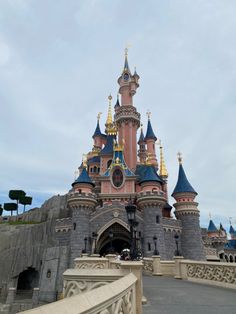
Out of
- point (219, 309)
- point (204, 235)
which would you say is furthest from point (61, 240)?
point (219, 309)

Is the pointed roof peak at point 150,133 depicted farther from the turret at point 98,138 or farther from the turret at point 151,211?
the turret at point 151,211

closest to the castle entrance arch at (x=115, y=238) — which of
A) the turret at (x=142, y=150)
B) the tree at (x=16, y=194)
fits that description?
the turret at (x=142, y=150)

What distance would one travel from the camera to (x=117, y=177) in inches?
1355

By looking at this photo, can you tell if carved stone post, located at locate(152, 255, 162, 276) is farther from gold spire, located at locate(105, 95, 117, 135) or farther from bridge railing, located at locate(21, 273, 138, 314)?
gold spire, located at locate(105, 95, 117, 135)

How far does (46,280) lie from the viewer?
2748 cm

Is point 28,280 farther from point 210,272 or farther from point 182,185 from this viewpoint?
point 210,272

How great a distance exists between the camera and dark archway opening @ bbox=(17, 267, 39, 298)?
105ft

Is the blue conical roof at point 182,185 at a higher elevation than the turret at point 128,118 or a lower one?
lower

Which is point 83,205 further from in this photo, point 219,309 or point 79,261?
point 219,309

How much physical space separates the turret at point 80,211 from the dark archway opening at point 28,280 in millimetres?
8242

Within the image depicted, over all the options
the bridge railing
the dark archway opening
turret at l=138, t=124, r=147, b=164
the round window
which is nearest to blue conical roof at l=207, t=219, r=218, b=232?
turret at l=138, t=124, r=147, b=164

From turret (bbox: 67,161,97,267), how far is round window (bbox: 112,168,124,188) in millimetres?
3787

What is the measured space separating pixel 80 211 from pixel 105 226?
3182mm

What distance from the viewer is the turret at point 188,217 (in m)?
29.2
